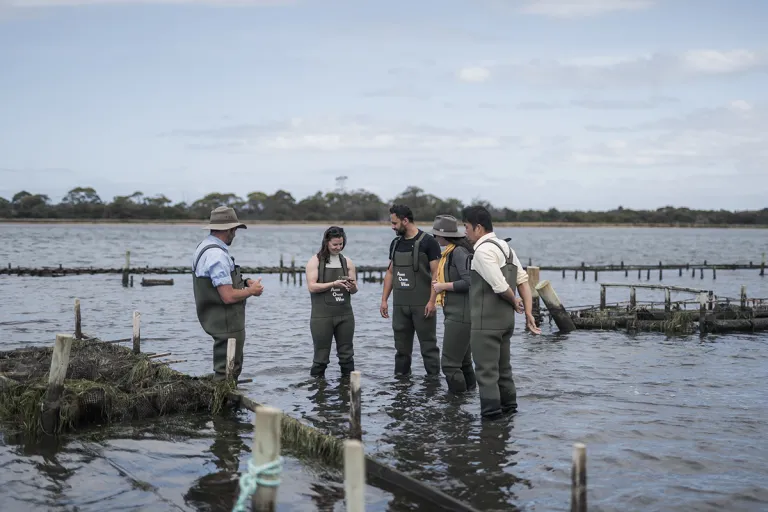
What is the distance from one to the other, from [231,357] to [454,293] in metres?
2.95

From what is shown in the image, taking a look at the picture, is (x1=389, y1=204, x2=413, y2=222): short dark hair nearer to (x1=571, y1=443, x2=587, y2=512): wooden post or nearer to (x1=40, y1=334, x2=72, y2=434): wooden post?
(x1=40, y1=334, x2=72, y2=434): wooden post

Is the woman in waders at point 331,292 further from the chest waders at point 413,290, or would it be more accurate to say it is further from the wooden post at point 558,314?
the wooden post at point 558,314

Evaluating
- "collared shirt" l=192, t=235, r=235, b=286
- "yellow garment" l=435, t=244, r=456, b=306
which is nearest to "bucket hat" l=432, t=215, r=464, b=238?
"yellow garment" l=435, t=244, r=456, b=306

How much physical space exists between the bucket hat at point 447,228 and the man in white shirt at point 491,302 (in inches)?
44.8

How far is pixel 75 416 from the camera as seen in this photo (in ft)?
29.6

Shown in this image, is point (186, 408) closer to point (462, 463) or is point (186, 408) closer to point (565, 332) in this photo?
point (462, 463)

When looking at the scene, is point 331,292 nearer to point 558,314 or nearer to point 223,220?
point 223,220

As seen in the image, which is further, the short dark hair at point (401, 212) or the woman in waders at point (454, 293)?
the short dark hair at point (401, 212)

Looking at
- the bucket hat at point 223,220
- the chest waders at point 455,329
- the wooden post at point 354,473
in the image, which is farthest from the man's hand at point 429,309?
the wooden post at point 354,473

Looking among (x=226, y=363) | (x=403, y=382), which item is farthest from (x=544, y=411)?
(x=226, y=363)

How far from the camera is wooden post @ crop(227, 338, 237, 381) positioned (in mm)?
9013

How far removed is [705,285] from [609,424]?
38.0 meters

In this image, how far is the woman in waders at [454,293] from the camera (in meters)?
9.84

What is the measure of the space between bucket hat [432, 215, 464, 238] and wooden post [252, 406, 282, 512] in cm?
559
